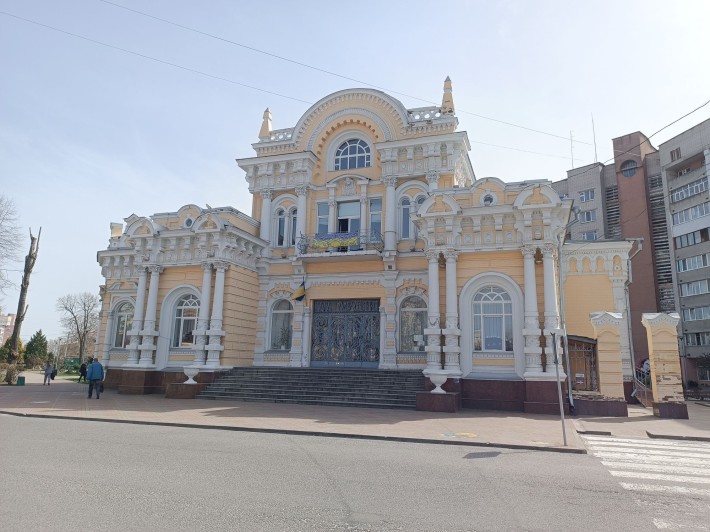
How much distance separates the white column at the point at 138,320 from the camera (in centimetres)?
2211

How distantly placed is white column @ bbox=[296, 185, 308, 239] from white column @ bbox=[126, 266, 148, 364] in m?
7.24

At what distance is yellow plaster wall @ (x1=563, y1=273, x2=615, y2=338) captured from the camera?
74.8ft

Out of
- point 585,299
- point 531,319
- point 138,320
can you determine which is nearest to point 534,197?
point 531,319

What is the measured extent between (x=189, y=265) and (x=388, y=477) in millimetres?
17308

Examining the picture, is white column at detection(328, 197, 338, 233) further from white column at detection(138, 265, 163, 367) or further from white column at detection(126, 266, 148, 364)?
white column at detection(126, 266, 148, 364)

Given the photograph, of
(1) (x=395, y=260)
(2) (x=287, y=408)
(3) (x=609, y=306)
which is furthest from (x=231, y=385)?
(3) (x=609, y=306)

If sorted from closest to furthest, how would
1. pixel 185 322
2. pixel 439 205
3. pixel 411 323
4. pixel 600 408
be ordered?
pixel 600 408 < pixel 439 205 < pixel 411 323 < pixel 185 322

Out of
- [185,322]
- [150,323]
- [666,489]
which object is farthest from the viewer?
[185,322]

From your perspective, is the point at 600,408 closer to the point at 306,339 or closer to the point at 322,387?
the point at 322,387

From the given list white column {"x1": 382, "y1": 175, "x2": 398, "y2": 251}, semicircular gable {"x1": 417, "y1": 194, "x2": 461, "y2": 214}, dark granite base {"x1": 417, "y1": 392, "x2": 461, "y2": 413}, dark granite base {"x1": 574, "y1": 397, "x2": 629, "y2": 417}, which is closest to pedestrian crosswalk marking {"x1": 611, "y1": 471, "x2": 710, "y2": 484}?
dark granite base {"x1": 417, "y1": 392, "x2": 461, "y2": 413}

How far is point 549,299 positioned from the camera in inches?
687

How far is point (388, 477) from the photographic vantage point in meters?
7.43

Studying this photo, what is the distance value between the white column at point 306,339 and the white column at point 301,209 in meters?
3.72

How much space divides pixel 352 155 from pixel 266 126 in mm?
4919
